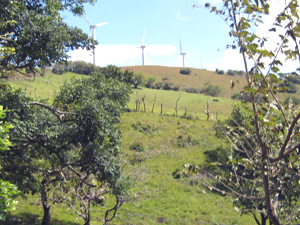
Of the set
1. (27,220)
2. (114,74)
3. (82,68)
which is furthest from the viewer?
(82,68)

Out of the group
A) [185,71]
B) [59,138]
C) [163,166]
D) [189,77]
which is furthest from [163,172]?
[185,71]

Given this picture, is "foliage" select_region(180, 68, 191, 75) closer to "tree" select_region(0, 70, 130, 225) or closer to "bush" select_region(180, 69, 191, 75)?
"bush" select_region(180, 69, 191, 75)

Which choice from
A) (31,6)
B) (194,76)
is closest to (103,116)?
(31,6)

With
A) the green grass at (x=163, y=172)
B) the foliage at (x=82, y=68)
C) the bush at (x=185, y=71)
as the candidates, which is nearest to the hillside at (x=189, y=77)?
the bush at (x=185, y=71)

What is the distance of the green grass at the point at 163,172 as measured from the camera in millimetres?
21062

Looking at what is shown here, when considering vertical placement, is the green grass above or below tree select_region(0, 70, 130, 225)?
below

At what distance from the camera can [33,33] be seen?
353 inches

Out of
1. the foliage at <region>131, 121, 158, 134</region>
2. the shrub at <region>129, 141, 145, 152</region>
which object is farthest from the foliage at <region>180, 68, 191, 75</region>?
the shrub at <region>129, 141, 145, 152</region>

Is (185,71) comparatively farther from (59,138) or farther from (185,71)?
(59,138)

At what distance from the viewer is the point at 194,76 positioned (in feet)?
340

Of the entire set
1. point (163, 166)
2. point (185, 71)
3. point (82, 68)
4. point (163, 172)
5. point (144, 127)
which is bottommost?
point (163, 172)

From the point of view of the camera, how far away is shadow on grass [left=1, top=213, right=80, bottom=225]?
16859 millimetres

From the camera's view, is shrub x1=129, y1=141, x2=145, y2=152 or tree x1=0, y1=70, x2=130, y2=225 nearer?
tree x1=0, y1=70, x2=130, y2=225

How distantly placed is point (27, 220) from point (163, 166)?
59.1 feet
